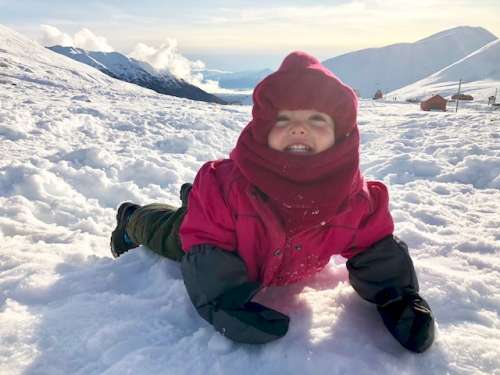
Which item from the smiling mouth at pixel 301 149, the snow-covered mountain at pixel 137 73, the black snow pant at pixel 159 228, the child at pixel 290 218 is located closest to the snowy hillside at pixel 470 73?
the snow-covered mountain at pixel 137 73

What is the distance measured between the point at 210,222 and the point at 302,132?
483 millimetres

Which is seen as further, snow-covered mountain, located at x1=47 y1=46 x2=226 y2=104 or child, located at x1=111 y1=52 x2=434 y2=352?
snow-covered mountain, located at x1=47 y1=46 x2=226 y2=104

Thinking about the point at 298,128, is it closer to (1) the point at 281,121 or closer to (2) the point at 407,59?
(1) the point at 281,121

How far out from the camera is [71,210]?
3.40m

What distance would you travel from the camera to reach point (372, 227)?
181 cm

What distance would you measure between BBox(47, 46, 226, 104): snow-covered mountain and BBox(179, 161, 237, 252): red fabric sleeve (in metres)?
116

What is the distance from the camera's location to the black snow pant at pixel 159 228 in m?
2.19

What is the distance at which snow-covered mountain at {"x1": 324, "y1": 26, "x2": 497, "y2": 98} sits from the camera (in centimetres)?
15550

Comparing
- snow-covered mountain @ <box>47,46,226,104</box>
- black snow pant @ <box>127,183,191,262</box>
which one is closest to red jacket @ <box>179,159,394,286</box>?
black snow pant @ <box>127,183,191,262</box>

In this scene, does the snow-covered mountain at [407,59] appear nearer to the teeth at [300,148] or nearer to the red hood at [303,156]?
the red hood at [303,156]

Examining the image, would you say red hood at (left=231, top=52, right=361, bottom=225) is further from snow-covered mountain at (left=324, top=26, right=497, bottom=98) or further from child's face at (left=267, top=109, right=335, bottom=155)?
snow-covered mountain at (left=324, top=26, right=497, bottom=98)

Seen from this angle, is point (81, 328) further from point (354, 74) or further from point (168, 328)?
point (354, 74)

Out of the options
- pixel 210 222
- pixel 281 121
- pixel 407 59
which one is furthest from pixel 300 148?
pixel 407 59

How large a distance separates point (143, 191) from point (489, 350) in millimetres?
3104
